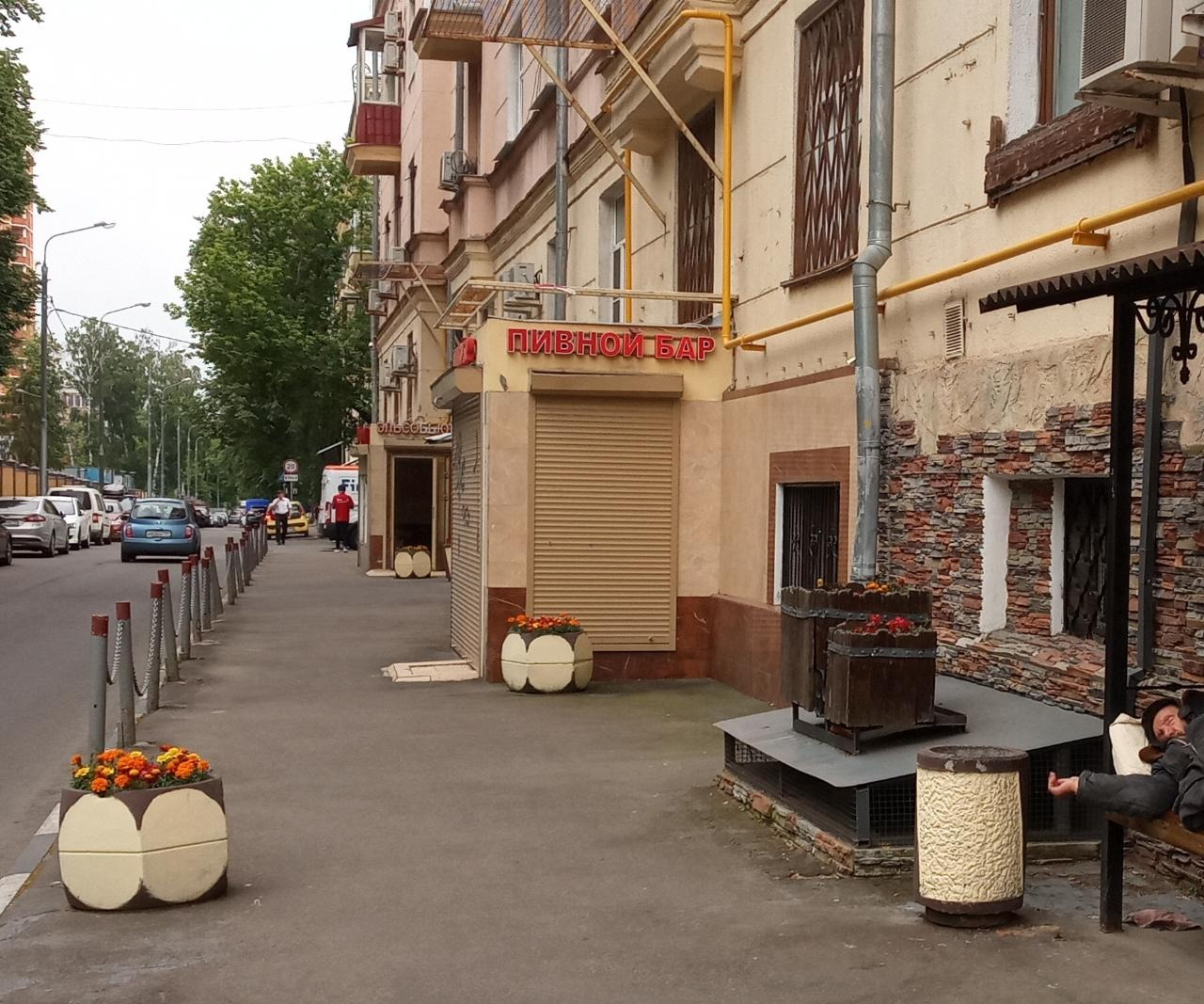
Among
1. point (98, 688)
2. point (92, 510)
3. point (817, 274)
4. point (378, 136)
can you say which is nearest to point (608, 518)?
point (817, 274)

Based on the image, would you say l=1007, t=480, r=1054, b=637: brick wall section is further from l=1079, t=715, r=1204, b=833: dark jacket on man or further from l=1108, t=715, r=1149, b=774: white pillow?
l=1079, t=715, r=1204, b=833: dark jacket on man

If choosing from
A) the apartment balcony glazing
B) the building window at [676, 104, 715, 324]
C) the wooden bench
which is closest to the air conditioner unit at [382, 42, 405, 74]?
the apartment balcony glazing

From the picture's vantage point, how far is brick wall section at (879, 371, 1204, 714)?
6.80 meters

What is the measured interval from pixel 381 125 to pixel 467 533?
2329 centimetres

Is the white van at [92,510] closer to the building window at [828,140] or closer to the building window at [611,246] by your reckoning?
the building window at [611,246]

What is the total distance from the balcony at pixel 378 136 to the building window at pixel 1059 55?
29.2m

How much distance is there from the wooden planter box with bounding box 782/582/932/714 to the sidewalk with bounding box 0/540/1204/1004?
0.78m

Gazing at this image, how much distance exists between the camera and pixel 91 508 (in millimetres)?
49438

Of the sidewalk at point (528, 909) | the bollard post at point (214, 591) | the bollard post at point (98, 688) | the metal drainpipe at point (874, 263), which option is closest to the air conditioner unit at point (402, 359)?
the bollard post at point (214, 591)

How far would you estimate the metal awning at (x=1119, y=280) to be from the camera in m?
5.35

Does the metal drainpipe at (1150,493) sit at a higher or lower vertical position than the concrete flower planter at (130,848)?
higher

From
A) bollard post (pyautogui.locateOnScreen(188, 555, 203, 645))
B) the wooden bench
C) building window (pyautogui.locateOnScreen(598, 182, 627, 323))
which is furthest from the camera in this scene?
building window (pyautogui.locateOnScreen(598, 182, 627, 323))

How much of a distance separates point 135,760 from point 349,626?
13.4 meters

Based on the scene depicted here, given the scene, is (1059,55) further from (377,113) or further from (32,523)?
(32,523)
